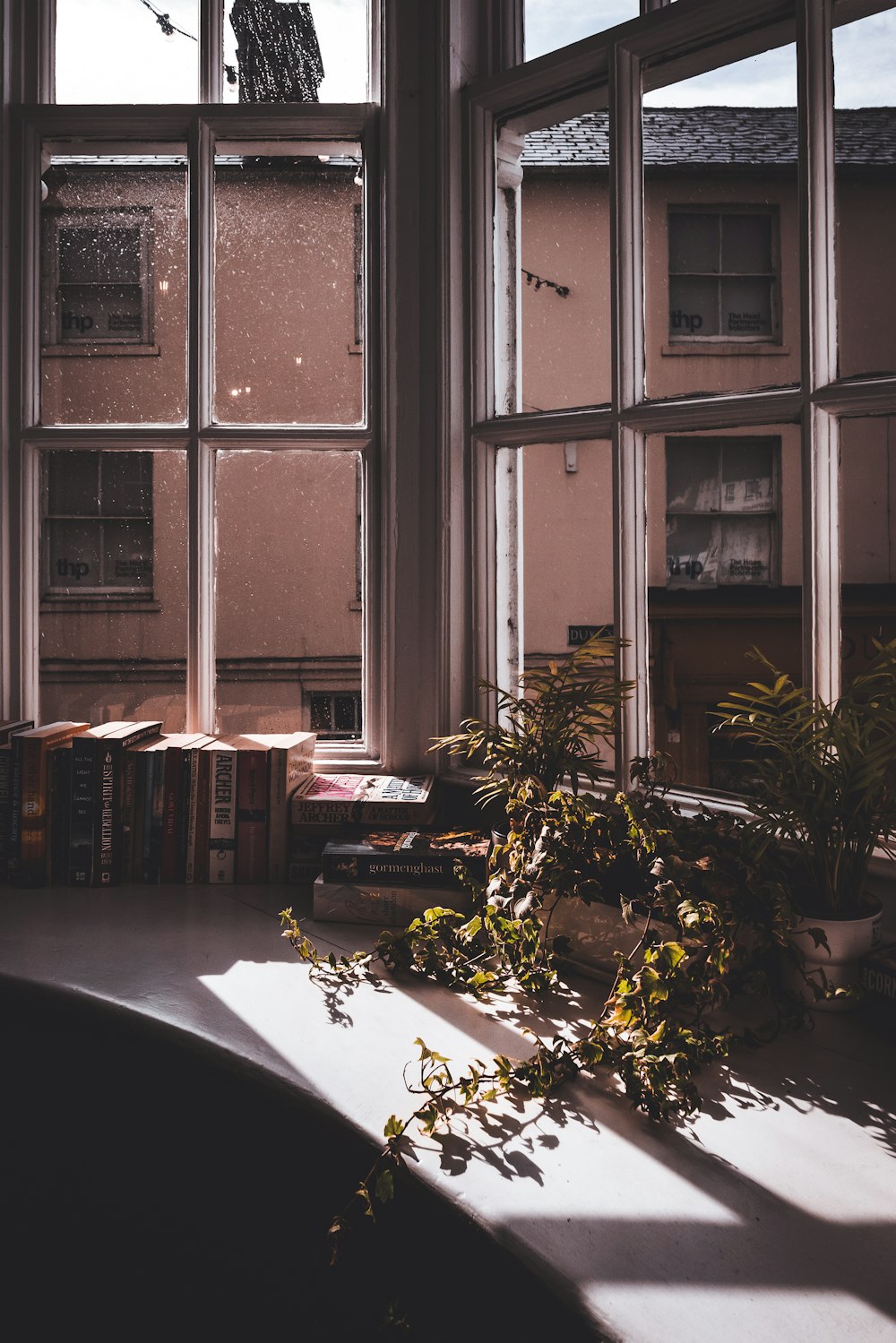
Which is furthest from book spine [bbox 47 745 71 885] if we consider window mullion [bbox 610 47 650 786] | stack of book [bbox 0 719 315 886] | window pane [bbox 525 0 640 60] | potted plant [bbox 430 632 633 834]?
window pane [bbox 525 0 640 60]

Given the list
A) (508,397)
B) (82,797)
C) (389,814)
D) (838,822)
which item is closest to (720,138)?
(508,397)

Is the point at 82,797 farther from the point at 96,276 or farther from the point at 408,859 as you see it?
the point at 96,276

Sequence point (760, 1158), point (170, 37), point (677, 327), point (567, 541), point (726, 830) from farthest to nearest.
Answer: point (170, 37) → point (567, 541) → point (677, 327) → point (726, 830) → point (760, 1158)

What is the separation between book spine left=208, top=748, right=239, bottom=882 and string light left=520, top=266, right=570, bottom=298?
1.08 metres

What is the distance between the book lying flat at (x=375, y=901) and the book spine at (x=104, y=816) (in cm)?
44

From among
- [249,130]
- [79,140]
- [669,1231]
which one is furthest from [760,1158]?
[79,140]

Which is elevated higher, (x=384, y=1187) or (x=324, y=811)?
(x=324, y=811)

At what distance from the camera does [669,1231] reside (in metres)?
0.78

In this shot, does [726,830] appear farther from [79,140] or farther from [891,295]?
[79,140]

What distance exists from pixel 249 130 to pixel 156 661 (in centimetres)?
112

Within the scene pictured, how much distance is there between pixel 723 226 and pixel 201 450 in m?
1.08

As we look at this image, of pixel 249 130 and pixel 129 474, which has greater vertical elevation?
pixel 249 130

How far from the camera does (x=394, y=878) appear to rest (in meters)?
1.49

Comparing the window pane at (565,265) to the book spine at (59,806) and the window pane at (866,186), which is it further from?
the book spine at (59,806)
